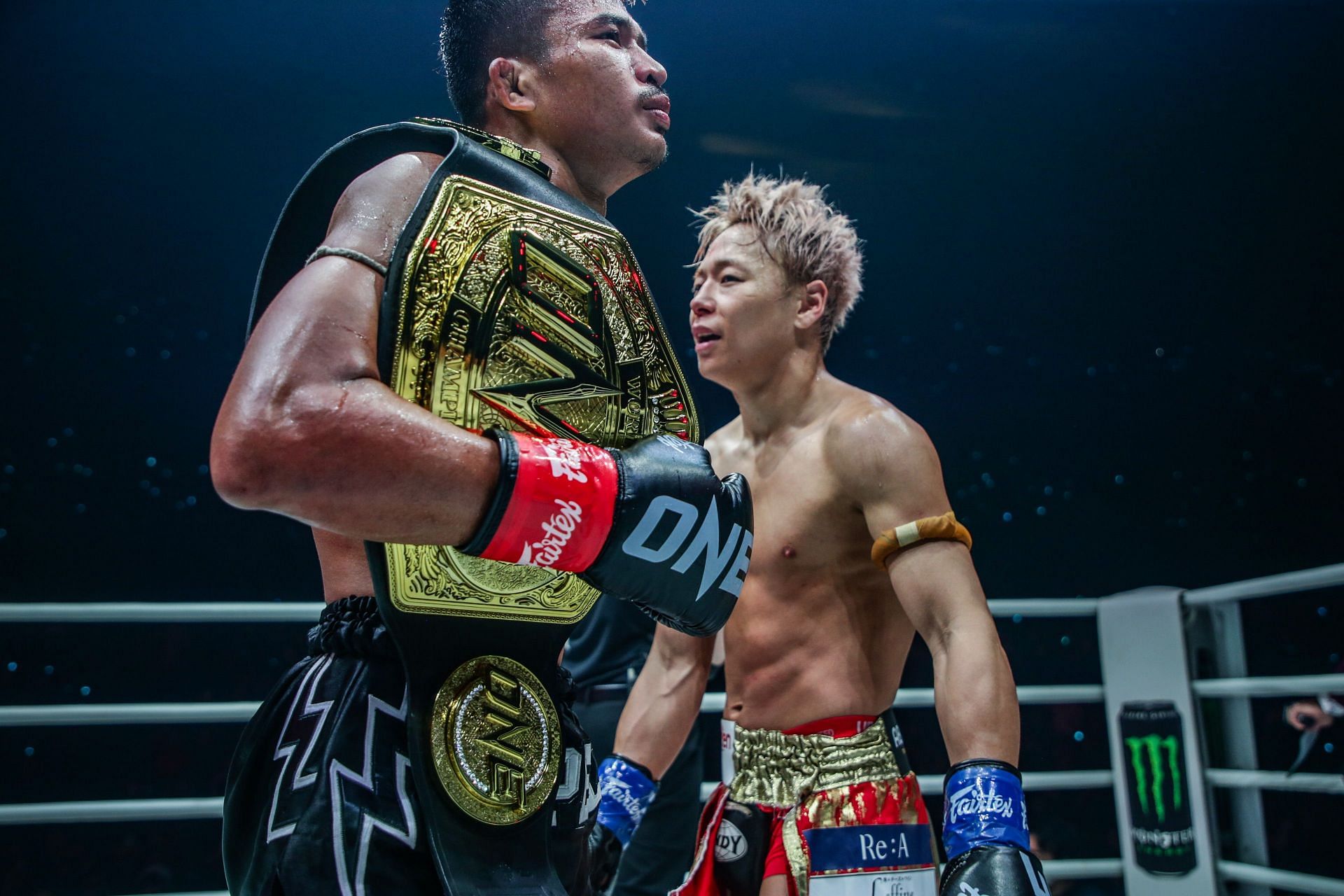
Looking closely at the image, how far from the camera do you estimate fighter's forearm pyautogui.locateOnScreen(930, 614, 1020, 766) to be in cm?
134

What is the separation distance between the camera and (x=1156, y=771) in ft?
8.43

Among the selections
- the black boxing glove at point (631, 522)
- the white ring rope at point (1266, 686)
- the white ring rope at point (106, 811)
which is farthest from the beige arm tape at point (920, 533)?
the white ring rope at point (106, 811)

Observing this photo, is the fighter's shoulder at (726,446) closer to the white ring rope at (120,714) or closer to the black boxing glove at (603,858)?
the black boxing glove at (603,858)

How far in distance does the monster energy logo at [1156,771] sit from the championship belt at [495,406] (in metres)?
2.29

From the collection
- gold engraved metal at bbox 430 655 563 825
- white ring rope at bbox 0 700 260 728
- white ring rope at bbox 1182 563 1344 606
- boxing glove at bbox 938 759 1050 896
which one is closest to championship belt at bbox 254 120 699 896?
gold engraved metal at bbox 430 655 563 825

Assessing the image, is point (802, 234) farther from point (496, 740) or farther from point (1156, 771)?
point (1156, 771)

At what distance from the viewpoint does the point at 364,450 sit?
0.63 meters

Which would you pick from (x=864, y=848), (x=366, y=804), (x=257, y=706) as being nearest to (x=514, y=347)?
(x=366, y=804)

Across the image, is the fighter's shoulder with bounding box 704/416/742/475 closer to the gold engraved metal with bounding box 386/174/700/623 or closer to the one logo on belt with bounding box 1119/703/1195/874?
the gold engraved metal with bounding box 386/174/700/623

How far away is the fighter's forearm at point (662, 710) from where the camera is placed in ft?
5.82

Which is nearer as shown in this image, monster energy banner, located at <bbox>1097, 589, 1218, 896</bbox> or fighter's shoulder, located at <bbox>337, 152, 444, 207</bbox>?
fighter's shoulder, located at <bbox>337, 152, 444, 207</bbox>

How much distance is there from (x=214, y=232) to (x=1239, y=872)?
419 centimetres

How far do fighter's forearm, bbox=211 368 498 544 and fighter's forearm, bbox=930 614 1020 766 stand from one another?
0.94m

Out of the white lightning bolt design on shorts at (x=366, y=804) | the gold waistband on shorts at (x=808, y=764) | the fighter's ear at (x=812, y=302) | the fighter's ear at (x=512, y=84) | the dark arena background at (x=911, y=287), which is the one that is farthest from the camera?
the dark arena background at (x=911, y=287)
